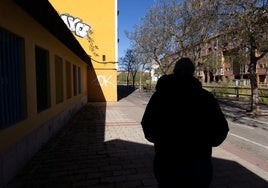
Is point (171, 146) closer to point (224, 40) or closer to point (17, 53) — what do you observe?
point (17, 53)

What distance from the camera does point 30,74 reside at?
5887 millimetres

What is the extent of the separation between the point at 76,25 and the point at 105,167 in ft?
58.9

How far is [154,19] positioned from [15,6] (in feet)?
72.3

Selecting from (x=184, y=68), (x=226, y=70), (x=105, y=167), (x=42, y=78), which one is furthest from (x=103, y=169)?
(x=226, y=70)

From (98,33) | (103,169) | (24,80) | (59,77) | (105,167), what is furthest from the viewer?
(98,33)

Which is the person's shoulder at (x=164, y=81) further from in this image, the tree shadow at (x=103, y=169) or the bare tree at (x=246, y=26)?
the bare tree at (x=246, y=26)

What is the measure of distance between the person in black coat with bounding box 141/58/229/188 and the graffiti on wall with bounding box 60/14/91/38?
2007 cm

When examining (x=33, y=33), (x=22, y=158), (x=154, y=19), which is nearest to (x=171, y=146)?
(x=22, y=158)

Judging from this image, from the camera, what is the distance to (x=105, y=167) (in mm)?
5090

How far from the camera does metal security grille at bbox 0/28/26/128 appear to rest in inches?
177

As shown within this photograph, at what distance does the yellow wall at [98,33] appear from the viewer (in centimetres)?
2141

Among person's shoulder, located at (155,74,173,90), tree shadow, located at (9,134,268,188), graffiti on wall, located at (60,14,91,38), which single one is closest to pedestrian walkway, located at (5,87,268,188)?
tree shadow, located at (9,134,268,188)

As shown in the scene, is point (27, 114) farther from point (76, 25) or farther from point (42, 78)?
point (76, 25)

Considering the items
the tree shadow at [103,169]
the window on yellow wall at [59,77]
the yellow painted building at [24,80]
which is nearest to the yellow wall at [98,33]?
the window on yellow wall at [59,77]
